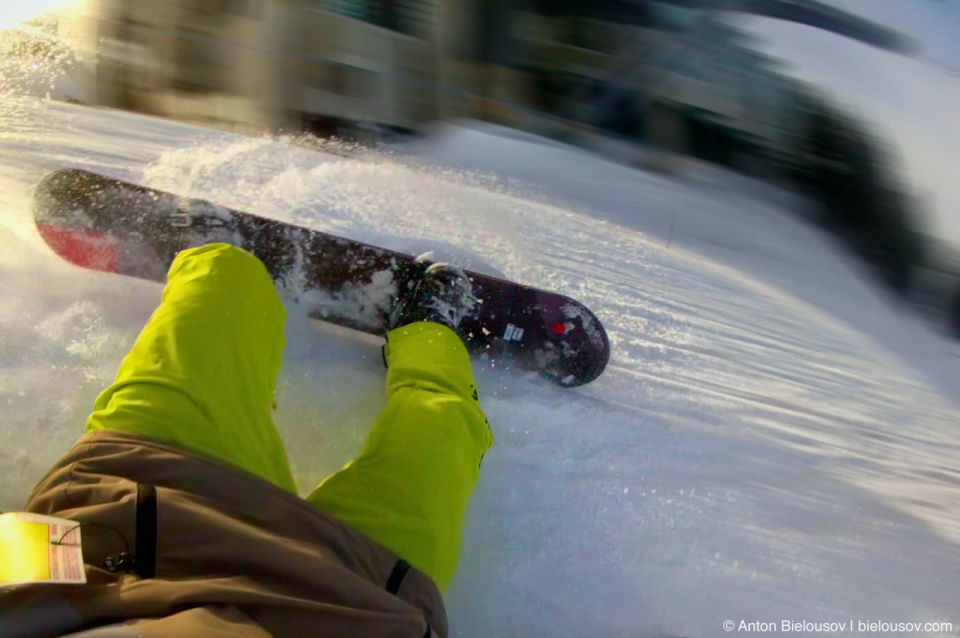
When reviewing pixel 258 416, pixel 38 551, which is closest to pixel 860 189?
pixel 258 416

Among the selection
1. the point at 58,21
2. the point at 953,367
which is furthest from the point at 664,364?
the point at 58,21

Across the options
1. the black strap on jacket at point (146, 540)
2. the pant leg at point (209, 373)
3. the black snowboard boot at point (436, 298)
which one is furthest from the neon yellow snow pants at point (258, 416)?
the black snowboard boot at point (436, 298)

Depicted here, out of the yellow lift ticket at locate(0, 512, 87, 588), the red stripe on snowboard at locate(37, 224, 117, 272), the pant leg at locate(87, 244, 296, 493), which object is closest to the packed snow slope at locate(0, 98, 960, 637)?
the red stripe on snowboard at locate(37, 224, 117, 272)

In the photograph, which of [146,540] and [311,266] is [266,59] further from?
[146,540]

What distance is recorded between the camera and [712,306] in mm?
1762

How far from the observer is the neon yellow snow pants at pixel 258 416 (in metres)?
0.97

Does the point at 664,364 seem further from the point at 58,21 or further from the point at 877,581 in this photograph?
the point at 58,21

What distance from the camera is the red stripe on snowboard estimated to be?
5.32 ft

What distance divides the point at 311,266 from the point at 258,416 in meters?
0.67

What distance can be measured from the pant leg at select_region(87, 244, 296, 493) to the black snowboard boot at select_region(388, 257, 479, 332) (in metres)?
0.41

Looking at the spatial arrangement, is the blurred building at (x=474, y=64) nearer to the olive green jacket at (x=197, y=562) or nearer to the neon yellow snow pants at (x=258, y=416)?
the neon yellow snow pants at (x=258, y=416)

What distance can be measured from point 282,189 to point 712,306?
1420 mm

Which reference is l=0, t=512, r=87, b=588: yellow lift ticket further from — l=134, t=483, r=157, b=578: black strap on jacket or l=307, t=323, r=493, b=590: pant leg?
l=307, t=323, r=493, b=590: pant leg

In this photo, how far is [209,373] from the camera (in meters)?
1.04
